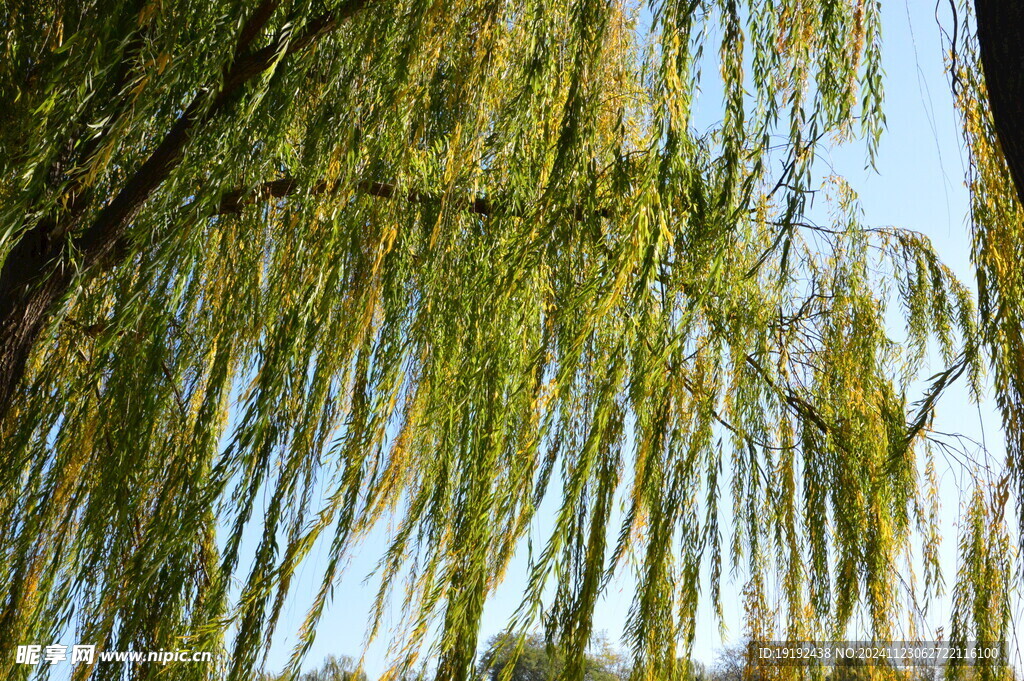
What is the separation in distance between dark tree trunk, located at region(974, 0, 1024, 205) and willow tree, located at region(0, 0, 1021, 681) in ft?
1.21

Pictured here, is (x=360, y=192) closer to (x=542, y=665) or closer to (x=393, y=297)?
(x=393, y=297)

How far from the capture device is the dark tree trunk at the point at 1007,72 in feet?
3.26

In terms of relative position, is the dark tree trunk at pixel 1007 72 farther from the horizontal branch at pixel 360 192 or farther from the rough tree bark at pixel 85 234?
the rough tree bark at pixel 85 234

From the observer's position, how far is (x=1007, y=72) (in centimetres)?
100

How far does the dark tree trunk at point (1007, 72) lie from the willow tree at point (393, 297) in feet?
1.21

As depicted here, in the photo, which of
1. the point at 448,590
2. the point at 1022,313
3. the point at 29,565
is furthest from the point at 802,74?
the point at 29,565

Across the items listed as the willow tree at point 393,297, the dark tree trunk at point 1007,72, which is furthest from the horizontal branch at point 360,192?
the dark tree trunk at point 1007,72

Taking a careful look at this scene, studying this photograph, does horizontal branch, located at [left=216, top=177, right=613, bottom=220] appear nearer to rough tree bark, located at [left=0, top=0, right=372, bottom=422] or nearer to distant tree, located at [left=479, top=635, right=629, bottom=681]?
rough tree bark, located at [left=0, top=0, right=372, bottom=422]

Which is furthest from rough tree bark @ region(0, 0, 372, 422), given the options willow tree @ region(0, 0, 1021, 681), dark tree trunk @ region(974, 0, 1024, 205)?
dark tree trunk @ region(974, 0, 1024, 205)

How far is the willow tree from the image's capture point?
1420mm

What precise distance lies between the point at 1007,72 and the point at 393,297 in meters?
1.19

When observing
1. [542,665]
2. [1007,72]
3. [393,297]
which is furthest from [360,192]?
[542,665]

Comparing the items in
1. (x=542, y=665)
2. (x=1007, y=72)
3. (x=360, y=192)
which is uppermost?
(x=360, y=192)

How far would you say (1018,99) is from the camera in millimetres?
987
